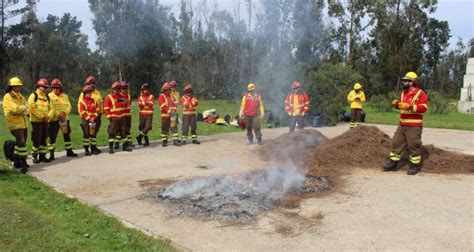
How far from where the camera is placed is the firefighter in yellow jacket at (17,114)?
7707mm

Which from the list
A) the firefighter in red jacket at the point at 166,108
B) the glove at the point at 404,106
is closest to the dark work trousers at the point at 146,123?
the firefighter in red jacket at the point at 166,108

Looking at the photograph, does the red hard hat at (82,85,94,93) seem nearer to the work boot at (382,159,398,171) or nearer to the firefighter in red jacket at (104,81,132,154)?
the firefighter in red jacket at (104,81,132,154)

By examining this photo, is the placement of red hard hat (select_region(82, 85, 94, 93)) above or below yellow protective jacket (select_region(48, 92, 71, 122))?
above

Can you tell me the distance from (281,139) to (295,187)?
3.89 meters

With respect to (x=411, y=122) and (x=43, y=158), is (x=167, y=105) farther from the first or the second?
(x=411, y=122)

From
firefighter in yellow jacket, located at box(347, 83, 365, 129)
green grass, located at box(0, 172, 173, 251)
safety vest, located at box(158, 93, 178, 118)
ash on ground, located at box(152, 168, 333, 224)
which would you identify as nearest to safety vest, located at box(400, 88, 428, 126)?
ash on ground, located at box(152, 168, 333, 224)

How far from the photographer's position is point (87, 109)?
9.72 meters

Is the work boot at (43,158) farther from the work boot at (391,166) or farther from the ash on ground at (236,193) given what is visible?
the work boot at (391,166)

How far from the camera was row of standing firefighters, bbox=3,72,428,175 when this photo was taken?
7789 millimetres

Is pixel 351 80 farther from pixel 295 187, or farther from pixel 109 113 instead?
pixel 295 187

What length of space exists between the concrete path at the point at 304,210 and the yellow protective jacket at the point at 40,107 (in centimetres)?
103

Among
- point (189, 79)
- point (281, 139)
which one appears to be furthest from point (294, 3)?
point (189, 79)

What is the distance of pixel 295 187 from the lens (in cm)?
645

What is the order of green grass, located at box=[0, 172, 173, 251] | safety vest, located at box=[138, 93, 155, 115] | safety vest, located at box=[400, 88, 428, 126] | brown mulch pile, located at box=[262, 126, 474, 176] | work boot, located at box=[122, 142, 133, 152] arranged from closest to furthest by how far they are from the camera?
1. green grass, located at box=[0, 172, 173, 251]
2. safety vest, located at box=[400, 88, 428, 126]
3. brown mulch pile, located at box=[262, 126, 474, 176]
4. work boot, located at box=[122, 142, 133, 152]
5. safety vest, located at box=[138, 93, 155, 115]
